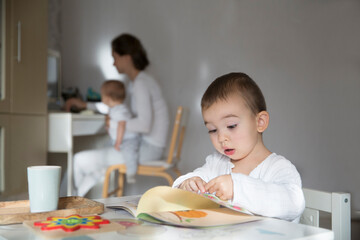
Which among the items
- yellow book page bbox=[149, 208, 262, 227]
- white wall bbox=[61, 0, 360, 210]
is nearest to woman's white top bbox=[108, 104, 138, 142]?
white wall bbox=[61, 0, 360, 210]

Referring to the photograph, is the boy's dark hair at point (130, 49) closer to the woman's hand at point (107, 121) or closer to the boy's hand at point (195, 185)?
the woman's hand at point (107, 121)

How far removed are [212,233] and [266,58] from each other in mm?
2469

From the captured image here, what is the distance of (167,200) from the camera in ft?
1.91

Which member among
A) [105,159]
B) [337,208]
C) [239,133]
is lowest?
[105,159]

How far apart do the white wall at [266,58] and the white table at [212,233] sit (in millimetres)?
2272

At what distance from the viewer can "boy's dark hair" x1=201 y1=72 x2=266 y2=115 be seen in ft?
2.56

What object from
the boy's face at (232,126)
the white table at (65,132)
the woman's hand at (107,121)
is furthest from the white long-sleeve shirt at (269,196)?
the woman's hand at (107,121)

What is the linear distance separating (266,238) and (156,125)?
1831 millimetres

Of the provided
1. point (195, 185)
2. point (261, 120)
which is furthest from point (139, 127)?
point (195, 185)

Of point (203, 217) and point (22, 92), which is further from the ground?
point (22, 92)

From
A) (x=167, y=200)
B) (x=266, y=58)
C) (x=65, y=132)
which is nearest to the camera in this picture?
(x=167, y=200)

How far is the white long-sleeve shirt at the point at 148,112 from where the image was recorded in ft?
7.14

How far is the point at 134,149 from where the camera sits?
2145 millimetres

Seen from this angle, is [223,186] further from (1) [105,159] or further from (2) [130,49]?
(2) [130,49]
